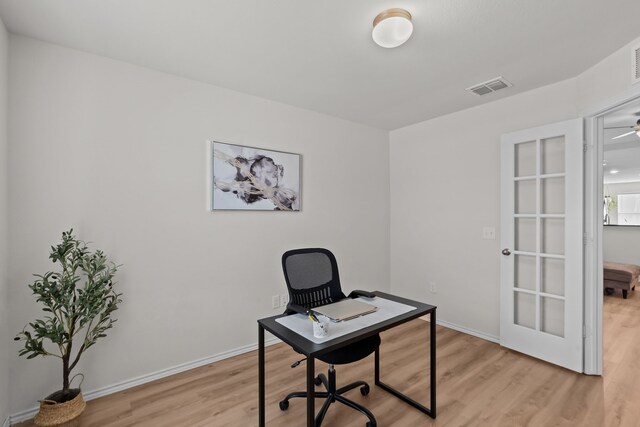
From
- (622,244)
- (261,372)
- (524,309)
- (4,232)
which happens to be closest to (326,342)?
(261,372)

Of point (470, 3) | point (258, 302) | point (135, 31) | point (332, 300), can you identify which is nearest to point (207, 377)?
point (258, 302)

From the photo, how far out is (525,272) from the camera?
9.68 feet

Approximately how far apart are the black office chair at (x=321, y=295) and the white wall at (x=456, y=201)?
5.78ft

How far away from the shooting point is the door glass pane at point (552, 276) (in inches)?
107

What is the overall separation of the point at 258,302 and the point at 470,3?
2.84 metres

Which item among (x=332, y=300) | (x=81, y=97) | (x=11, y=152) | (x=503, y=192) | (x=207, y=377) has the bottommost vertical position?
(x=207, y=377)

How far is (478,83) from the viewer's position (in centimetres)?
273

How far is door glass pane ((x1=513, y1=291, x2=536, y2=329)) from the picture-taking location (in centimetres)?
288

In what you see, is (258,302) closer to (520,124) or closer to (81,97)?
(81,97)

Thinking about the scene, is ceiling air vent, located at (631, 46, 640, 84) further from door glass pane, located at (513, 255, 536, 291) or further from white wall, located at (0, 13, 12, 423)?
white wall, located at (0, 13, 12, 423)

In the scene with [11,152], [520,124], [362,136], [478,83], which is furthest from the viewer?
[362,136]

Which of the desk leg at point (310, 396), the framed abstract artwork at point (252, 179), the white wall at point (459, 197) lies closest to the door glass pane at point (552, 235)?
the white wall at point (459, 197)

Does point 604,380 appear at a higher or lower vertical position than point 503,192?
lower

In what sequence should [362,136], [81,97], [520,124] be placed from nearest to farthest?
[81,97] < [520,124] < [362,136]
